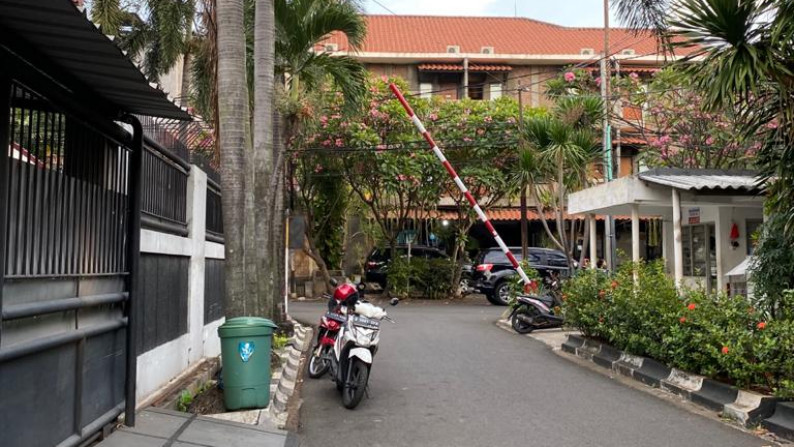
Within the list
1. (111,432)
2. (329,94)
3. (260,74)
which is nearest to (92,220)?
(111,432)

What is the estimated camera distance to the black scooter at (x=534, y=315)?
53.4 feet

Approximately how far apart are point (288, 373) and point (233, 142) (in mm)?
3636

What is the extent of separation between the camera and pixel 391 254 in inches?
1084

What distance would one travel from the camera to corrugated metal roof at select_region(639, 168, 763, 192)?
1179cm

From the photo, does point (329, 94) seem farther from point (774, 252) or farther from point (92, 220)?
point (92, 220)

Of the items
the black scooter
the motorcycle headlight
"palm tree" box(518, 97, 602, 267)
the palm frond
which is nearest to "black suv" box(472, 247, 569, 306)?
"palm tree" box(518, 97, 602, 267)

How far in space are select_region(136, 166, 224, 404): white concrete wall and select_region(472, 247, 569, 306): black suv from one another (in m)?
13.6

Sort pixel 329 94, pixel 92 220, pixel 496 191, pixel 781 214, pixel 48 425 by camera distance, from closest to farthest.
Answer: pixel 48 425
pixel 92 220
pixel 781 214
pixel 329 94
pixel 496 191

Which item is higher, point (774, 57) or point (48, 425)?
point (774, 57)

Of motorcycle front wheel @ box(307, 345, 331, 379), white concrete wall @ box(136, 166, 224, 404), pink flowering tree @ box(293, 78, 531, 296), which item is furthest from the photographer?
pink flowering tree @ box(293, 78, 531, 296)

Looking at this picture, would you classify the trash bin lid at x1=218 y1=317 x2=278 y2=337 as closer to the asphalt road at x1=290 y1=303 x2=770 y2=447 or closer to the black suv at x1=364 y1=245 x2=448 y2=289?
the asphalt road at x1=290 y1=303 x2=770 y2=447

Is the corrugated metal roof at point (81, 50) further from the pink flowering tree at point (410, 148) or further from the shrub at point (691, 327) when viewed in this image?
the pink flowering tree at point (410, 148)

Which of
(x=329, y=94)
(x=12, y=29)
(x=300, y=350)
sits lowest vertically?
(x=300, y=350)

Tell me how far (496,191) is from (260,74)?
1673 cm
